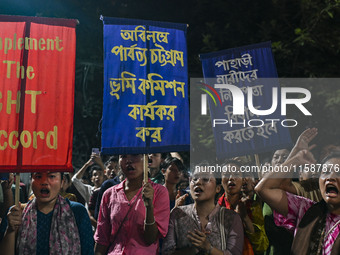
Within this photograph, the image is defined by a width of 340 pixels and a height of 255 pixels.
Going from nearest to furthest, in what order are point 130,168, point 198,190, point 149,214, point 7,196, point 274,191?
point 274,191, point 149,214, point 198,190, point 130,168, point 7,196

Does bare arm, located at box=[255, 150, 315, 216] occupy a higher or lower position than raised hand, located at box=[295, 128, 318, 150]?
lower

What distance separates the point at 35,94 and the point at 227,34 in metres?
7.16

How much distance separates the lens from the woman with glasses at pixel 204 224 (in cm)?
495

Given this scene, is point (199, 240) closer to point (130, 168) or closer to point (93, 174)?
point (130, 168)

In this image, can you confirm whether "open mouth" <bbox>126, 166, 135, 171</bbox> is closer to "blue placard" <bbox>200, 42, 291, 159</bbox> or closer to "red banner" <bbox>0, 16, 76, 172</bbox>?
"red banner" <bbox>0, 16, 76, 172</bbox>

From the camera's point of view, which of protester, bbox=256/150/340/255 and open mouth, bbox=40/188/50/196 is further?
open mouth, bbox=40/188/50/196

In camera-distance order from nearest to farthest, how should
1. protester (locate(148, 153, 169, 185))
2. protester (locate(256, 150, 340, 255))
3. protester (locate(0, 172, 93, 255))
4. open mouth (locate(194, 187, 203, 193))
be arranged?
protester (locate(256, 150, 340, 255)) < protester (locate(0, 172, 93, 255)) < open mouth (locate(194, 187, 203, 193)) < protester (locate(148, 153, 169, 185))

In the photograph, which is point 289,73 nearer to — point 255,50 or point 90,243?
point 255,50

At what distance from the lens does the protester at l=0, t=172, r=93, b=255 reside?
448cm

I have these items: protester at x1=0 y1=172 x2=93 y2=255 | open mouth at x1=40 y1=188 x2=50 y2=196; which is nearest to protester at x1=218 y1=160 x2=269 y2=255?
protester at x1=0 y1=172 x2=93 y2=255

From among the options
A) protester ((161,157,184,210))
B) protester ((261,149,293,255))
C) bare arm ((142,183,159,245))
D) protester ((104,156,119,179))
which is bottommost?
protester ((261,149,293,255))

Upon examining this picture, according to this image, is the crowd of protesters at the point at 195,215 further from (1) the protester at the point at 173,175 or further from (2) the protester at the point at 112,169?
(2) the protester at the point at 112,169

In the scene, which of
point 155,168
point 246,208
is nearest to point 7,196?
point 155,168

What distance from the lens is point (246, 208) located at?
5.35 m
